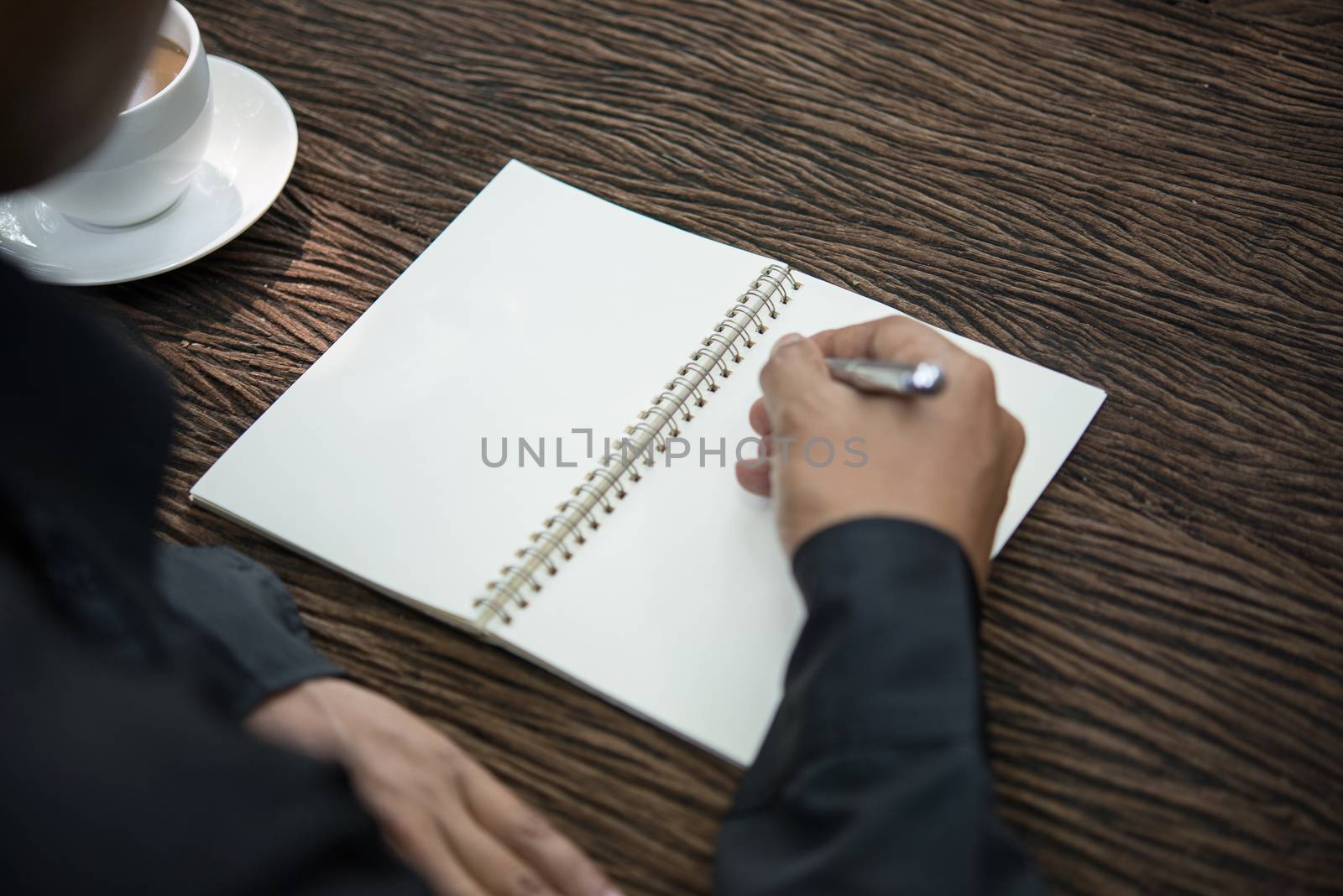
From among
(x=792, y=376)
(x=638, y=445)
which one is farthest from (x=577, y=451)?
(x=792, y=376)

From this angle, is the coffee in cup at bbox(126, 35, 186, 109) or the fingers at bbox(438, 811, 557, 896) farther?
the coffee in cup at bbox(126, 35, 186, 109)

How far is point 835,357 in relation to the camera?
596 millimetres

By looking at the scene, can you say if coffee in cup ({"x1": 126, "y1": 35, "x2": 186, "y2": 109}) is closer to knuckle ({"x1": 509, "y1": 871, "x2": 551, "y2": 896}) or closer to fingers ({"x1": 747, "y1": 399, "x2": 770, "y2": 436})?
fingers ({"x1": 747, "y1": 399, "x2": 770, "y2": 436})

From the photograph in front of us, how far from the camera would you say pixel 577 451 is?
24.3 inches

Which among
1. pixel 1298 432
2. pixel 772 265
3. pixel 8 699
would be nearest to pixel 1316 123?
pixel 1298 432

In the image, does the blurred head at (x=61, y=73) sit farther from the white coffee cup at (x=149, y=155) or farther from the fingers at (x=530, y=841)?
the fingers at (x=530, y=841)

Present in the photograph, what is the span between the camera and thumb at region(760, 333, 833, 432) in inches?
22.0

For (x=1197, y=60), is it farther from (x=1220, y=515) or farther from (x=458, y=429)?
(x=458, y=429)

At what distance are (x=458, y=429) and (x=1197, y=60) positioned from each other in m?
0.64

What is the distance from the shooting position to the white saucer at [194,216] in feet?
2.31

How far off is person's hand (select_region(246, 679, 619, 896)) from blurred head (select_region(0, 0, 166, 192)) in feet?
0.96

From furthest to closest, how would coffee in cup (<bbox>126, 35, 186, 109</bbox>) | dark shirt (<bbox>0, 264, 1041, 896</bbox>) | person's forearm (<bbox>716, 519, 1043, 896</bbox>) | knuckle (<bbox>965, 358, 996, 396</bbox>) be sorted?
coffee in cup (<bbox>126, 35, 186, 109</bbox>), knuckle (<bbox>965, 358, 996, 396</bbox>), person's forearm (<bbox>716, 519, 1043, 896</bbox>), dark shirt (<bbox>0, 264, 1041, 896</bbox>)

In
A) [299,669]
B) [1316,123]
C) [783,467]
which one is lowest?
[299,669]

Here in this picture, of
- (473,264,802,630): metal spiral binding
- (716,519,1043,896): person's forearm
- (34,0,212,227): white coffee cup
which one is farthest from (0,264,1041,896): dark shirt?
(34,0,212,227): white coffee cup
